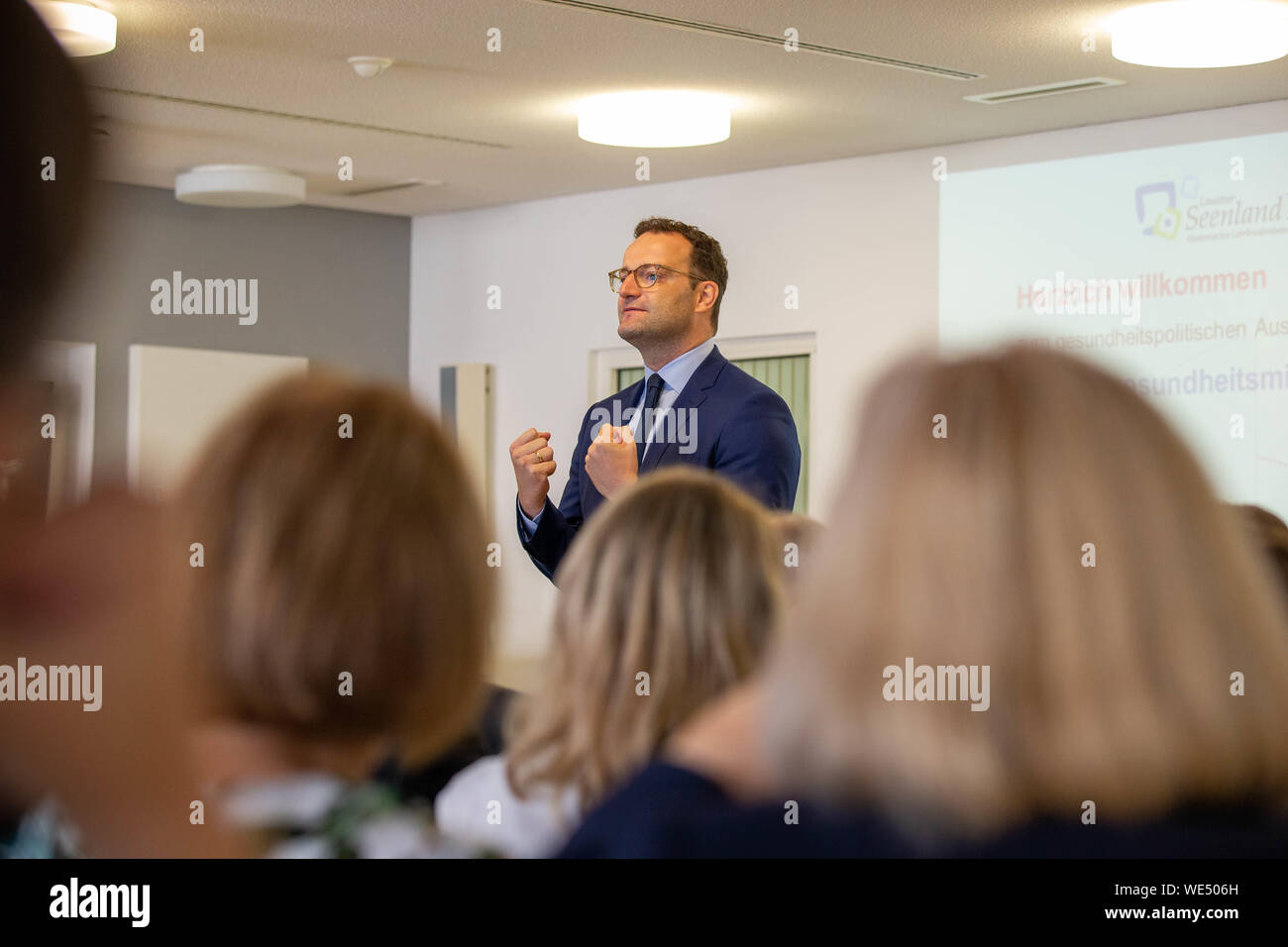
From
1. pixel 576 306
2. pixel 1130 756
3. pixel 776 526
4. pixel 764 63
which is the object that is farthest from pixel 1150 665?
pixel 576 306

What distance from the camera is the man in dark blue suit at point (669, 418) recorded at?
2.68m

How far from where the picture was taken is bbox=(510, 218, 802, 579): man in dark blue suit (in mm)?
2676

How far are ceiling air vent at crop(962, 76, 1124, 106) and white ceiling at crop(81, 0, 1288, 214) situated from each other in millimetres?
60

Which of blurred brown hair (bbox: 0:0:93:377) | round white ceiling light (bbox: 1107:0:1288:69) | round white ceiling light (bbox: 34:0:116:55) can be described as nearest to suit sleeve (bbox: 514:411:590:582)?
round white ceiling light (bbox: 34:0:116:55)

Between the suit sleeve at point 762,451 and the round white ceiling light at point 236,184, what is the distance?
14.3ft

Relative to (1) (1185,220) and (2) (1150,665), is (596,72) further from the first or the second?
(2) (1150,665)

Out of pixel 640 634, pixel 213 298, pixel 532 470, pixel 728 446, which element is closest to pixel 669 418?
pixel 728 446

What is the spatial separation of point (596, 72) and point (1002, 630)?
4.30 meters

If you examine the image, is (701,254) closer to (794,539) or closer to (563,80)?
(794,539)

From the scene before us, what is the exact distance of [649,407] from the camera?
9.64ft

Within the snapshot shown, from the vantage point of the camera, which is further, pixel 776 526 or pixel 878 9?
pixel 878 9

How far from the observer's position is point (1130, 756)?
86cm

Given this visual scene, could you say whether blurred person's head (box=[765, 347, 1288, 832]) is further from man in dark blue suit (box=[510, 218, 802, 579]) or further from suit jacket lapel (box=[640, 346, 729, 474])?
suit jacket lapel (box=[640, 346, 729, 474])

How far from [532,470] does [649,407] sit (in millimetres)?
360
